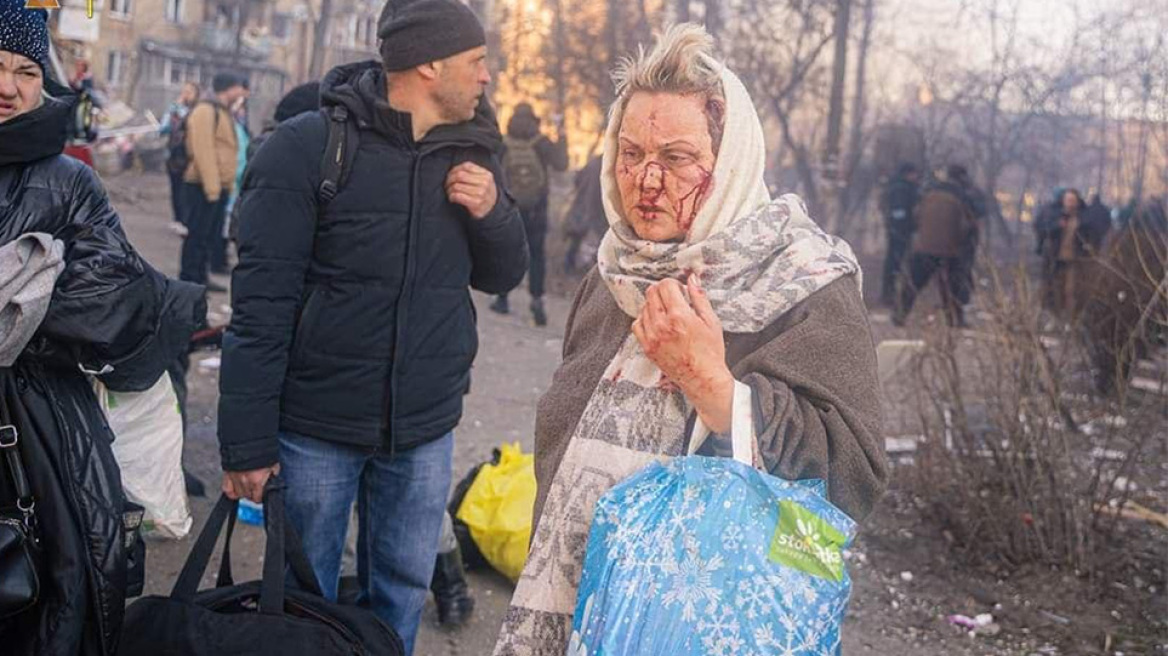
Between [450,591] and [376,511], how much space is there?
3.89 feet

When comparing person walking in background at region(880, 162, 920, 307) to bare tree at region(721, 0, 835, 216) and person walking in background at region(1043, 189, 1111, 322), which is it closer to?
bare tree at region(721, 0, 835, 216)

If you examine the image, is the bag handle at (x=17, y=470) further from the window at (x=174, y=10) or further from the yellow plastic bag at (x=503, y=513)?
the window at (x=174, y=10)

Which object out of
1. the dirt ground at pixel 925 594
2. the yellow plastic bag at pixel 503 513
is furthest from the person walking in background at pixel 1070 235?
the yellow plastic bag at pixel 503 513

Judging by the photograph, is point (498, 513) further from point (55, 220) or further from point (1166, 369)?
point (1166, 369)

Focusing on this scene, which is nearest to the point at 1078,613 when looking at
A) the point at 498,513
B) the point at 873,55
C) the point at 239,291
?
the point at 498,513

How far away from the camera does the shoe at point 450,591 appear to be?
13.3 ft

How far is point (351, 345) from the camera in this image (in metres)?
2.76

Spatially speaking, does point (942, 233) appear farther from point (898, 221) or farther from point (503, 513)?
point (503, 513)

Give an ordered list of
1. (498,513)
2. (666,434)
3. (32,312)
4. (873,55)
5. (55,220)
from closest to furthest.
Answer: (666,434)
(32,312)
(55,220)
(498,513)
(873,55)

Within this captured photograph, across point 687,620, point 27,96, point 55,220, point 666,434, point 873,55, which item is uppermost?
point 873,55

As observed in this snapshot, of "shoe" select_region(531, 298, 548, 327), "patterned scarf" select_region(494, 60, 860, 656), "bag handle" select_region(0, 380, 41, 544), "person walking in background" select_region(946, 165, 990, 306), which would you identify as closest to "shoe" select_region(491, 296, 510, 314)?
"shoe" select_region(531, 298, 548, 327)

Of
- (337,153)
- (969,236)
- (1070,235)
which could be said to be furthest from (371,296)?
(1070,235)

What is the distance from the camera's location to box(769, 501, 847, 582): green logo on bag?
1651 millimetres

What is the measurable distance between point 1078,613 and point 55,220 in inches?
165
